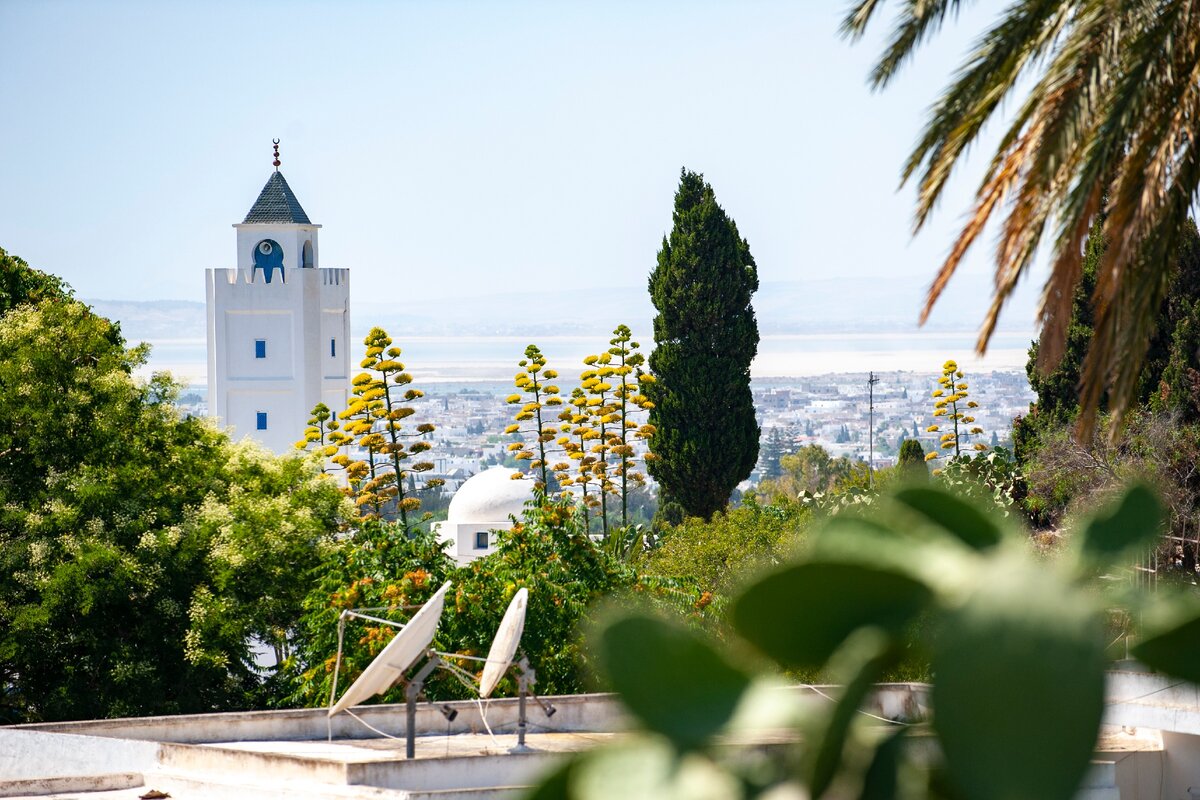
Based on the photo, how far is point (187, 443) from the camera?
723 inches

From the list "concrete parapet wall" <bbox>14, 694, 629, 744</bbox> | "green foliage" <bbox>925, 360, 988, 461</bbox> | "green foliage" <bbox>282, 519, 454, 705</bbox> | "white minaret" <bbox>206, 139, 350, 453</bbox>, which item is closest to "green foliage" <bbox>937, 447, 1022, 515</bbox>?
"green foliage" <bbox>925, 360, 988, 461</bbox>

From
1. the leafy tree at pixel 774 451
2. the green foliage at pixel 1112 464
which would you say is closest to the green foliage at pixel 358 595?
the green foliage at pixel 1112 464

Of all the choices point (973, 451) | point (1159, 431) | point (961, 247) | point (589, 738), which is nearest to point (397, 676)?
point (589, 738)

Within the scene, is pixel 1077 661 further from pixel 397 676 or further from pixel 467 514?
pixel 467 514

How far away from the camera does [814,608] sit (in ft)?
4.69

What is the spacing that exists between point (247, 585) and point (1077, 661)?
1608 centimetres

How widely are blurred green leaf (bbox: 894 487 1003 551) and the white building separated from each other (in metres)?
34.1

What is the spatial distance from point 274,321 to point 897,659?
6078 cm

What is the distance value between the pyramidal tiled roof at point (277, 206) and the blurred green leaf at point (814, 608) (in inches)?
2339

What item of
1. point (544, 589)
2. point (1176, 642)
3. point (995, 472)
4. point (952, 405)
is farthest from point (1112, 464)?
point (1176, 642)

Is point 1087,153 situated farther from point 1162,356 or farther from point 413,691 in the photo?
point 1162,356

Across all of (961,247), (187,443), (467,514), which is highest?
(961,247)

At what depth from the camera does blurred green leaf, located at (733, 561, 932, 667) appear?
1412 mm

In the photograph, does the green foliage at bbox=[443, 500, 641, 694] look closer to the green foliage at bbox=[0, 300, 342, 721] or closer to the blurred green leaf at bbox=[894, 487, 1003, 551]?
the green foliage at bbox=[0, 300, 342, 721]
